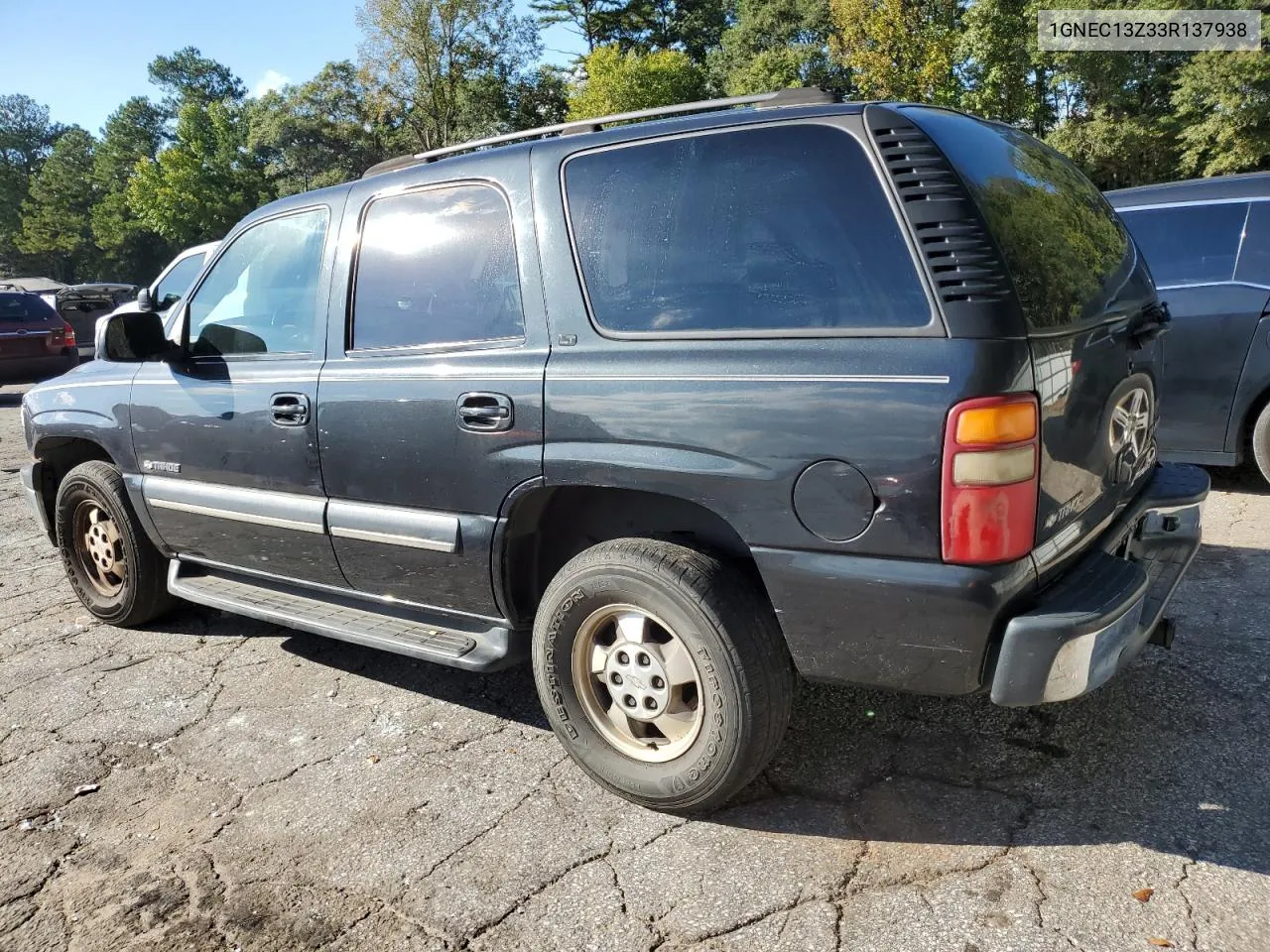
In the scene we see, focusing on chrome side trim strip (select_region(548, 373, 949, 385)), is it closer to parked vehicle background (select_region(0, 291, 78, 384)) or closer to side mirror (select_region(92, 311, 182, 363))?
side mirror (select_region(92, 311, 182, 363))

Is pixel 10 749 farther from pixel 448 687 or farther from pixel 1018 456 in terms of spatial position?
pixel 1018 456

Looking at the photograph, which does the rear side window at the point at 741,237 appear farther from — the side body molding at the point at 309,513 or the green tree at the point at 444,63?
the green tree at the point at 444,63

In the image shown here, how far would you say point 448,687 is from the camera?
11.7ft

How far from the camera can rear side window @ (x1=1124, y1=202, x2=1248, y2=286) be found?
16.7 feet

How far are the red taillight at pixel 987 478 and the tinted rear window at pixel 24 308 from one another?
15.6m

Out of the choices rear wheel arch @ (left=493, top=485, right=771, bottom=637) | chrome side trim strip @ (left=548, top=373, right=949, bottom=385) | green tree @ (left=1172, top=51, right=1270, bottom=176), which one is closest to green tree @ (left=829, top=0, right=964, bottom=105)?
green tree @ (left=1172, top=51, right=1270, bottom=176)

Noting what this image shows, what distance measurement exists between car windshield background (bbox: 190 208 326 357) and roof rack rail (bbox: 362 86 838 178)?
1.30ft

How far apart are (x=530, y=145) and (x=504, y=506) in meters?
1.15

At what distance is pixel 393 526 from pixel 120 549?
2110 mm

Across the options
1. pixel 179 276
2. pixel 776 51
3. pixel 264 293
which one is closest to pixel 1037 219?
pixel 264 293

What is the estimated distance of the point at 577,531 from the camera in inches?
114

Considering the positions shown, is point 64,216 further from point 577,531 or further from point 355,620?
point 577,531

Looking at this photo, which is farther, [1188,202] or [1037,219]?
[1188,202]

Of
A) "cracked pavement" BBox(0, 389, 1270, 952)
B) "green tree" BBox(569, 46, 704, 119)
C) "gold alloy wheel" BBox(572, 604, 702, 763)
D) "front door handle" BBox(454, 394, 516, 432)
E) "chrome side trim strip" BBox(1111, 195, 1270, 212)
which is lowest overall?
"cracked pavement" BBox(0, 389, 1270, 952)
